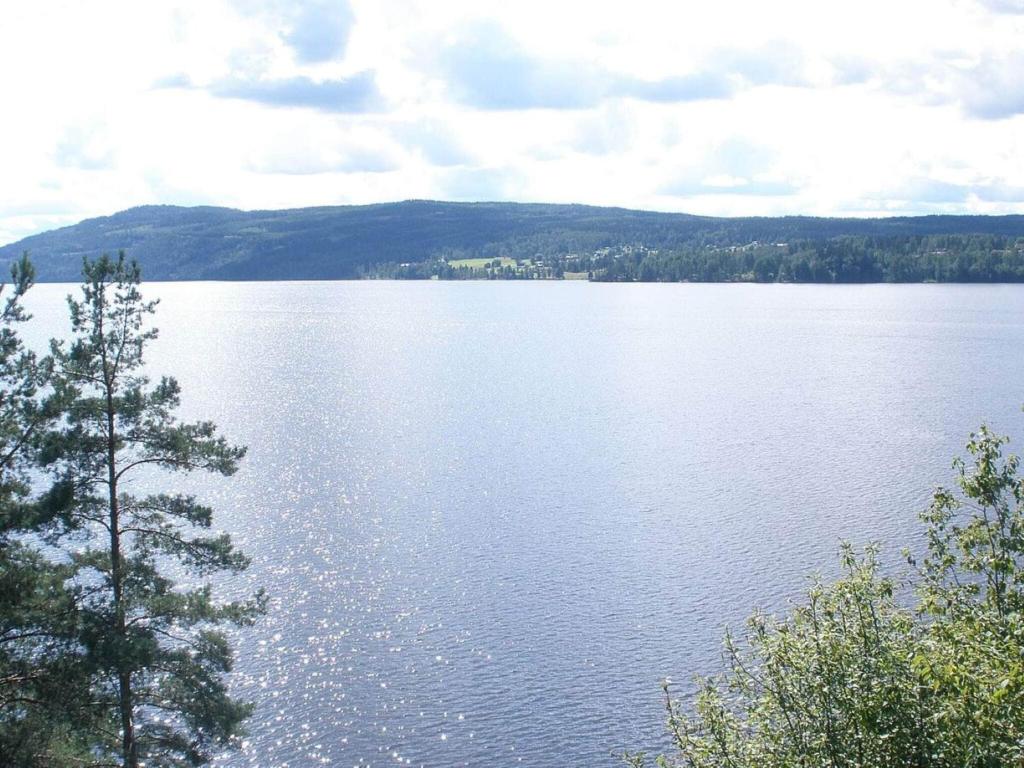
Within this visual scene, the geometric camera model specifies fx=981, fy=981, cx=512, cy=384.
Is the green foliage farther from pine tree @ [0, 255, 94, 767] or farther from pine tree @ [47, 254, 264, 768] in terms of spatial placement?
pine tree @ [0, 255, 94, 767]

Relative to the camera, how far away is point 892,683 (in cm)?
1303

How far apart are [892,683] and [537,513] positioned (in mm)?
33353

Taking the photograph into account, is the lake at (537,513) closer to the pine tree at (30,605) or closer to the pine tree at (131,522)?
the pine tree at (131,522)

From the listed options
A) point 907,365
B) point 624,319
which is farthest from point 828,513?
point 624,319

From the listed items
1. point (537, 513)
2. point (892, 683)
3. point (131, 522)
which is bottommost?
point (537, 513)

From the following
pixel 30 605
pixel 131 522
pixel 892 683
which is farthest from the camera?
pixel 131 522

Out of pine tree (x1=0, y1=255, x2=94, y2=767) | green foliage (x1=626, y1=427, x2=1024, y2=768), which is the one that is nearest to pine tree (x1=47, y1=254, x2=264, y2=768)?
pine tree (x1=0, y1=255, x2=94, y2=767)

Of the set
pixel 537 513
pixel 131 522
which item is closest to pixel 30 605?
pixel 131 522

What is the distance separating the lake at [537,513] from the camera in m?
28.7

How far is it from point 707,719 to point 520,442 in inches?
1823

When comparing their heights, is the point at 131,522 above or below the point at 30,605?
above

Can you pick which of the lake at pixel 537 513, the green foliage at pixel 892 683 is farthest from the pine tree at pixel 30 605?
the green foliage at pixel 892 683

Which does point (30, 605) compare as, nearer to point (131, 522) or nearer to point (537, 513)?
point (131, 522)

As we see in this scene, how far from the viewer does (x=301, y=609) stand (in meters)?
34.6
